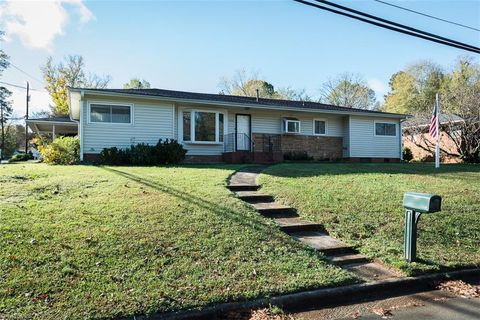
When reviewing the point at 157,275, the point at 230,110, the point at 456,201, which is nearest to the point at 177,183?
the point at 157,275

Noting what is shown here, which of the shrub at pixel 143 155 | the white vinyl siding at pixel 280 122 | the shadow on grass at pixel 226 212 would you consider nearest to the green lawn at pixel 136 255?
the shadow on grass at pixel 226 212

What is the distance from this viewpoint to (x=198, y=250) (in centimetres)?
509

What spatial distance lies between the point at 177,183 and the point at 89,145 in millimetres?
7885

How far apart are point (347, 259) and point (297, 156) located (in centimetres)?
1412

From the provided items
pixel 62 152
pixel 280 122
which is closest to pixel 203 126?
pixel 280 122

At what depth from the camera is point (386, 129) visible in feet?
71.2

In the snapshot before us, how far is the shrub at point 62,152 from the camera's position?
47.1 ft

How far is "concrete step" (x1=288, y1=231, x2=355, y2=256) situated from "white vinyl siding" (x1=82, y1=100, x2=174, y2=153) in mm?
11029

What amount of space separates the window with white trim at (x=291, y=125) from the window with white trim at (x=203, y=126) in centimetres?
349

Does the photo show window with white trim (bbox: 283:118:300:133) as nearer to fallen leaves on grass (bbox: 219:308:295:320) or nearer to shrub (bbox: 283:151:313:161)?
shrub (bbox: 283:151:313:161)

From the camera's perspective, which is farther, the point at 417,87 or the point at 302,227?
the point at 417,87

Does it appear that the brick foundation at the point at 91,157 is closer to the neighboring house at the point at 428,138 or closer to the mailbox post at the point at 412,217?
the mailbox post at the point at 412,217

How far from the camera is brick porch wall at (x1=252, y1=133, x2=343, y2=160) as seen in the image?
19.4m

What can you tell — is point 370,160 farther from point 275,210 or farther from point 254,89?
point 254,89
